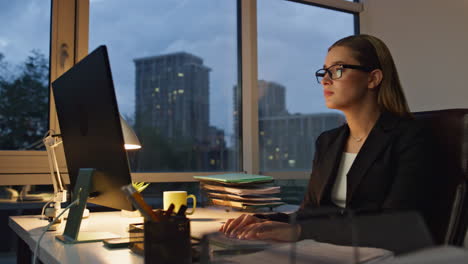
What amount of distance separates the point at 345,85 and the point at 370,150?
233 millimetres

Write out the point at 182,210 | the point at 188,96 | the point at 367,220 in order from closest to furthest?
1. the point at 367,220
2. the point at 182,210
3. the point at 188,96

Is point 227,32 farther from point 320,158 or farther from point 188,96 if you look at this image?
point 320,158

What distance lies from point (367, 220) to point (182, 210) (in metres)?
0.39

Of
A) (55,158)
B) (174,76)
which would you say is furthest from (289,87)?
(55,158)

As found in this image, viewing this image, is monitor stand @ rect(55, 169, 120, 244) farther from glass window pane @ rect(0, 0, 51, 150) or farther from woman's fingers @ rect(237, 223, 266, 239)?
glass window pane @ rect(0, 0, 51, 150)

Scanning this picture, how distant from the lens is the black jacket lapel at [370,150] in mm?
1311

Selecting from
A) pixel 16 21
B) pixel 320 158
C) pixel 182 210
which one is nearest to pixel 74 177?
pixel 182 210

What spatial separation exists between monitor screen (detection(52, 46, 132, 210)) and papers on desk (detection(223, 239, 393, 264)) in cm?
59

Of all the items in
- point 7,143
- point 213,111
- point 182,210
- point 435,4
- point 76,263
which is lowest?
point 76,263

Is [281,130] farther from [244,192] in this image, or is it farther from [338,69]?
[338,69]

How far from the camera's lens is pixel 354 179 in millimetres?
1332

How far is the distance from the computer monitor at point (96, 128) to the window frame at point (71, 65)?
3.12ft

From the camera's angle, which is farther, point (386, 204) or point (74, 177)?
point (74, 177)

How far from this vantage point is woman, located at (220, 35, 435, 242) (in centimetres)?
120
